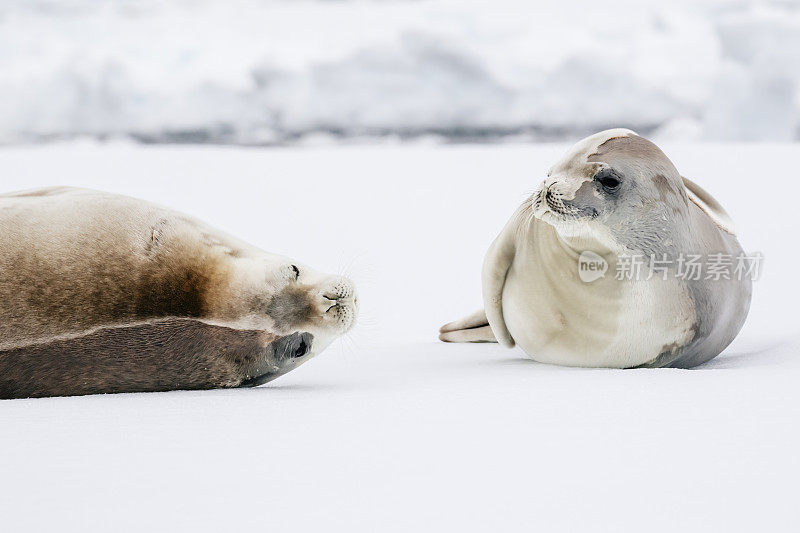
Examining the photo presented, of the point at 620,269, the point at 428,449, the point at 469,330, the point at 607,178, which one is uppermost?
the point at 607,178

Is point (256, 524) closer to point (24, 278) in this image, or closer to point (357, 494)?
point (357, 494)

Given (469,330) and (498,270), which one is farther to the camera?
(469,330)

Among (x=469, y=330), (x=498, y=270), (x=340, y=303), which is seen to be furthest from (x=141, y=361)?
(x=469, y=330)

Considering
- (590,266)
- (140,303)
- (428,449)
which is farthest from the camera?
(590,266)

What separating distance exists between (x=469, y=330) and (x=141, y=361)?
1.56 meters

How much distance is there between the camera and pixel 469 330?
11.3 ft

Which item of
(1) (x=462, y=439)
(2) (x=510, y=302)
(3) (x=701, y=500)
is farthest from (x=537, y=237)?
(3) (x=701, y=500)

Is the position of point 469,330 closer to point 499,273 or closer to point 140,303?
point 499,273

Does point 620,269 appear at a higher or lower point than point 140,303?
higher

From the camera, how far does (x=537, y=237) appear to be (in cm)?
289

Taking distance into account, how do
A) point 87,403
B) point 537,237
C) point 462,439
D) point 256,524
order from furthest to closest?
point 537,237 < point 87,403 < point 462,439 < point 256,524

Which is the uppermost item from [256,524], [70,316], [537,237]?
[537,237]

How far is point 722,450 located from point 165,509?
A: 0.89 metres

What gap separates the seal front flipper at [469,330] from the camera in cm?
342
